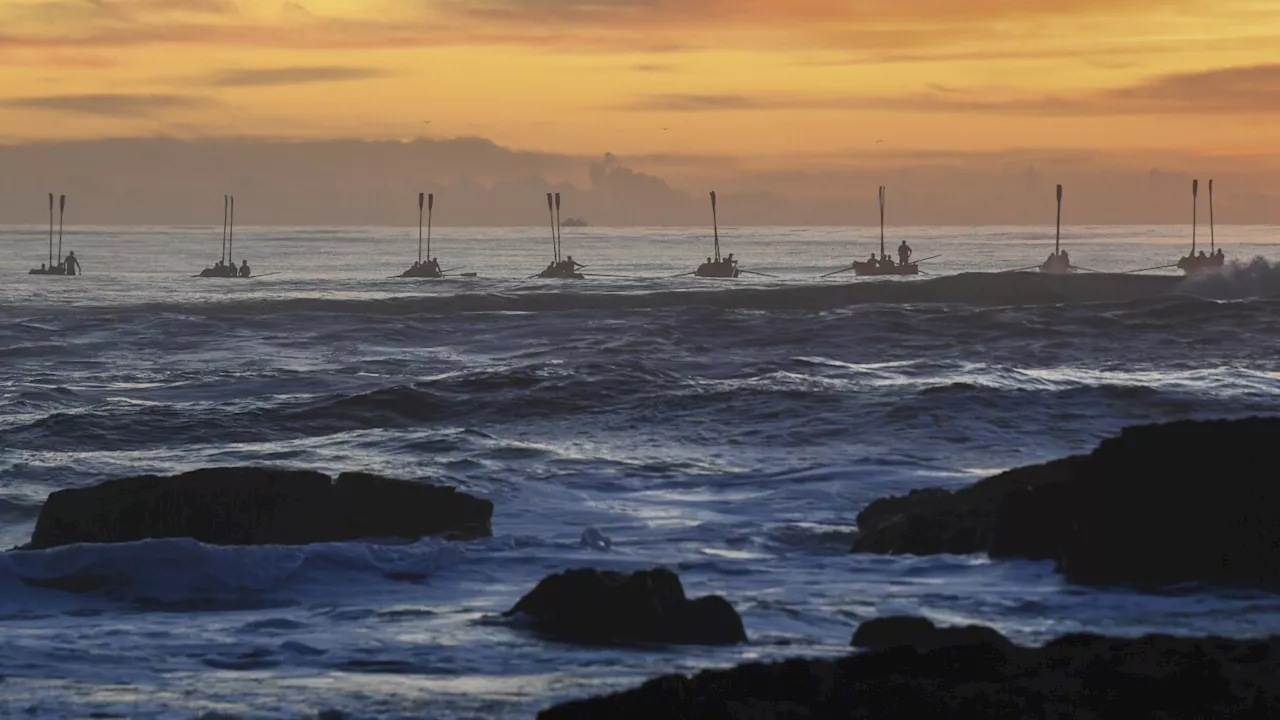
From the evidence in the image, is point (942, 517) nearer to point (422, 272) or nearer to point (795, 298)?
point (795, 298)

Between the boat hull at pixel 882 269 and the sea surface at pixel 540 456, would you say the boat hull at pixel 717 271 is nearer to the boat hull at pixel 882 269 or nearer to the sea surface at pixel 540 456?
the boat hull at pixel 882 269

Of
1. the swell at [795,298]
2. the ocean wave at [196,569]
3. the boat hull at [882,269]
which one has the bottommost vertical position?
the ocean wave at [196,569]

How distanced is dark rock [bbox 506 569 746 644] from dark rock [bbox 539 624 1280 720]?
1608mm

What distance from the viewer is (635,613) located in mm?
10742

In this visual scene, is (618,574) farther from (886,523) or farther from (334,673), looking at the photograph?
(886,523)

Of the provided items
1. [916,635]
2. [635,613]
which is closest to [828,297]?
[635,613]

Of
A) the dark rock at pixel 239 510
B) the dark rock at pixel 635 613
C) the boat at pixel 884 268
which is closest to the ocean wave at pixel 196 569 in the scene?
the dark rock at pixel 239 510

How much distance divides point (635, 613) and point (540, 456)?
11.8 meters

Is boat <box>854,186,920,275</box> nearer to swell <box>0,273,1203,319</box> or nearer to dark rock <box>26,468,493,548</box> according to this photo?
swell <box>0,273,1203,319</box>

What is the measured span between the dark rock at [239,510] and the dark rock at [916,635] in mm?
5606

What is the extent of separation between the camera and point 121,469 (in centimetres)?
2202

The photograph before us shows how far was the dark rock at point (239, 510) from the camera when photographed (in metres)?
14.4

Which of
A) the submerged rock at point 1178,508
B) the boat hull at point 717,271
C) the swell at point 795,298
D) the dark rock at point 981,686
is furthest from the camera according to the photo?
the boat hull at point 717,271

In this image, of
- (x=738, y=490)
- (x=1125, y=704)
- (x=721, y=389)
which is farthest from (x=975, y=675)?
(x=721, y=389)
